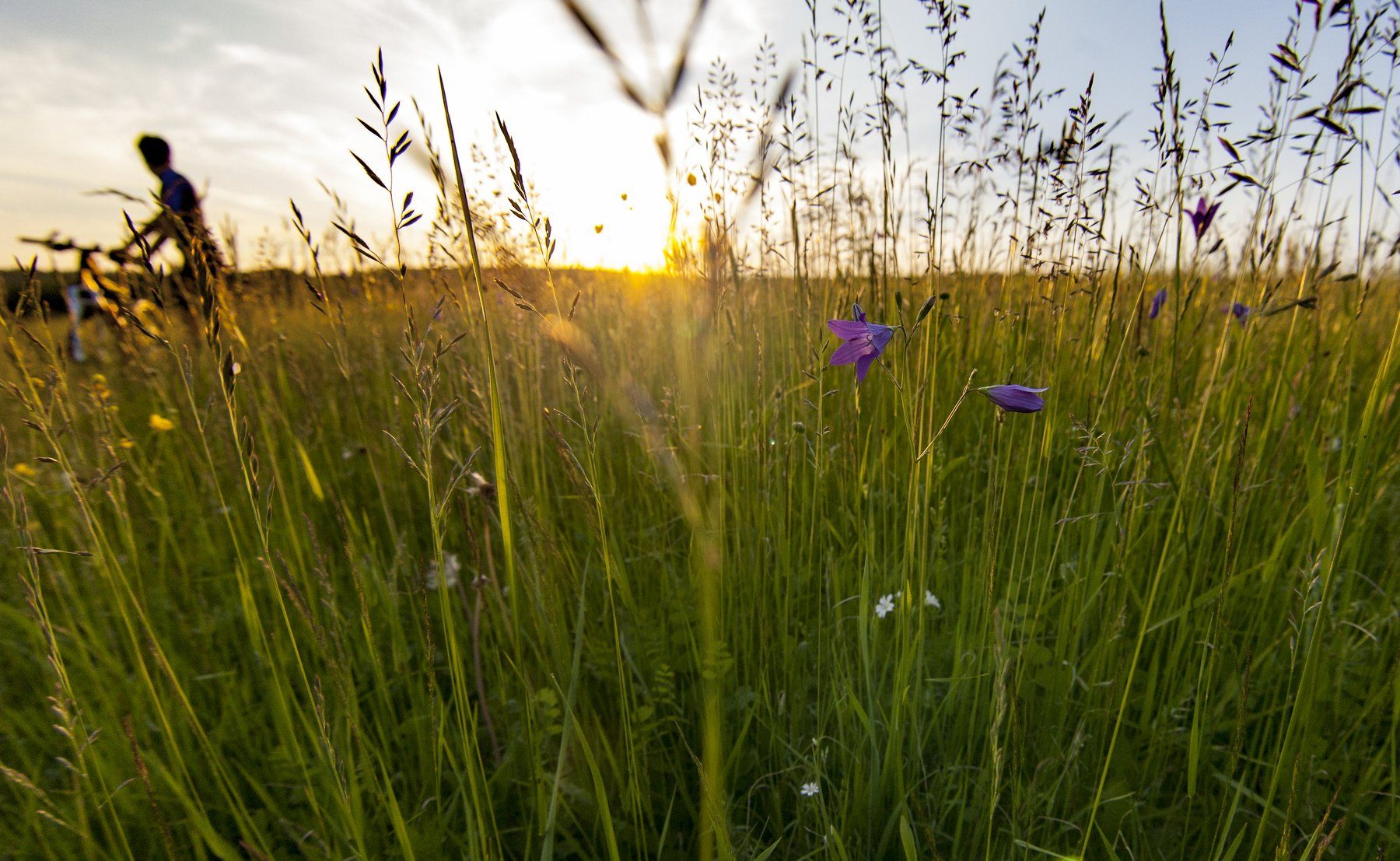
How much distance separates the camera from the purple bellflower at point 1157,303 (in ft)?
7.05

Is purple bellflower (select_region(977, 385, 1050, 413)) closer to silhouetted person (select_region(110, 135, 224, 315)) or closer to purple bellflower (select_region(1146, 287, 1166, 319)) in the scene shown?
silhouetted person (select_region(110, 135, 224, 315))

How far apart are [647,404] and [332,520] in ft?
4.97

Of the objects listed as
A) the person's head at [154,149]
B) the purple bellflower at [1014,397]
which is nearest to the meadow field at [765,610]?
the purple bellflower at [1014,397]

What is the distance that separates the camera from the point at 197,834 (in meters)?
1.22

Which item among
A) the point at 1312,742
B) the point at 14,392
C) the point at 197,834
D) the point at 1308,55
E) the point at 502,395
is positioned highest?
the point at 1308,55

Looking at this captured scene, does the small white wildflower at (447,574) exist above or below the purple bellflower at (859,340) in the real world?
below

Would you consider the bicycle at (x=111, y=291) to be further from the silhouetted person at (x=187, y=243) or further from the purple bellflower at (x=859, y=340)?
the purple bellflower at (x=859, y=340)

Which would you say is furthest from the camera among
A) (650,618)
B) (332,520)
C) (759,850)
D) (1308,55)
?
(332,520)

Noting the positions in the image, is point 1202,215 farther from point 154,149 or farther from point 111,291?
point 154,149

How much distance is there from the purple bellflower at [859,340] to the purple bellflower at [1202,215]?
2.79 feet

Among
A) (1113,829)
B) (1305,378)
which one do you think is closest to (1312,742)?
(1113,829)

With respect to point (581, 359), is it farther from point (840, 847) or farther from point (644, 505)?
point (644, 505)

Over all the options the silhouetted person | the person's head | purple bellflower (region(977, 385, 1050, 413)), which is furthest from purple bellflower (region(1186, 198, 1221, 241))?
the person's head

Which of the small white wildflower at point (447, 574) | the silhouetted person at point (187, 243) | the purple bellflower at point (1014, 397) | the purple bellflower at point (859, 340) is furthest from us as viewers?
the small white wildflower at point (447, 574)
